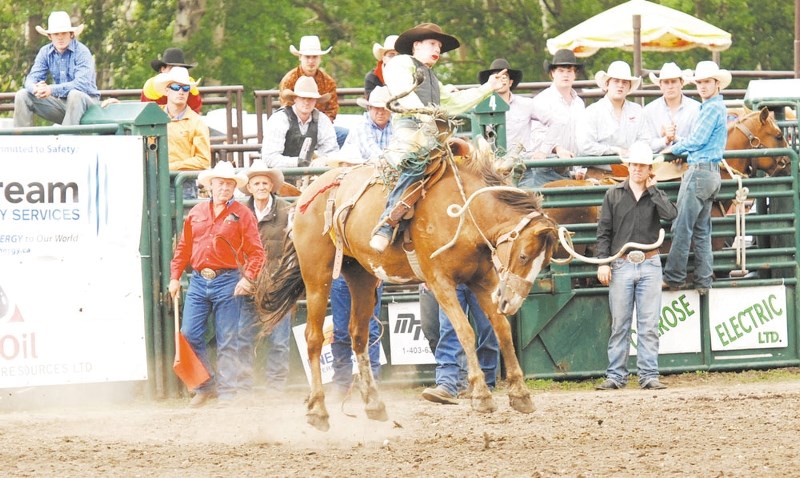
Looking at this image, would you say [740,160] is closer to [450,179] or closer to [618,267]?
[618,267]

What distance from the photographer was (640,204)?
11500 millimetres

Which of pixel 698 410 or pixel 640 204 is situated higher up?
pixel 640 204

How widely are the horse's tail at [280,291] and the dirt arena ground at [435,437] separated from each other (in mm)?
729

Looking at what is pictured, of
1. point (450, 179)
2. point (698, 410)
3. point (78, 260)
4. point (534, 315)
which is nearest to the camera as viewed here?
point (450, 179)

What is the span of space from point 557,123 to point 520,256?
13.0 ft

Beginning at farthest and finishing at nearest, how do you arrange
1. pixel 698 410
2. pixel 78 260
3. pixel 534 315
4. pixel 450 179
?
1. pixel 534 315
2. pixel 78 260
3. pixel 698 410
4. pixel 450 179

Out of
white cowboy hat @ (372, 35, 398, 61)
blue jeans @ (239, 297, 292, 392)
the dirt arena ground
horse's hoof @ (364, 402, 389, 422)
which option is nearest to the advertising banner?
the dirt arena ground

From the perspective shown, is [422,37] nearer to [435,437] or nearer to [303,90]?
[435,437]

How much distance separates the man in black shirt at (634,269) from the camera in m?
11.5

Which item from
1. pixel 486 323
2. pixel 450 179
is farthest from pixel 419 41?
pixel 486 323

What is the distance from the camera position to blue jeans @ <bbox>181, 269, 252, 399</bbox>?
36.6ft

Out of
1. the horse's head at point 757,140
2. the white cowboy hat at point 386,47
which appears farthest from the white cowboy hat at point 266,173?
the horse's head at point 757,140

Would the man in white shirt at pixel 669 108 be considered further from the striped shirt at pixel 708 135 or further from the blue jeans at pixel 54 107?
the blue jeans at pixel 54 107

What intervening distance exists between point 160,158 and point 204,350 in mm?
1571
